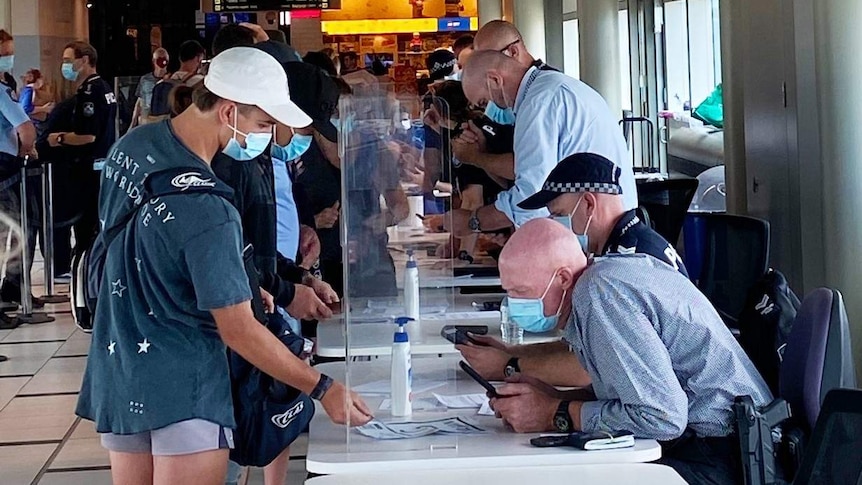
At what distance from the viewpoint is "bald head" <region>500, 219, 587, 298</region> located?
2.59 metres

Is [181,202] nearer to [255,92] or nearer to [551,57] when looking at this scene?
[255,92]

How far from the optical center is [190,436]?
2705 mm

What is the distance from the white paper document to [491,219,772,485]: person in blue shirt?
0.30ft

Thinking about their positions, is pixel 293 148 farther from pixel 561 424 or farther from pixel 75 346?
pixel 75 346

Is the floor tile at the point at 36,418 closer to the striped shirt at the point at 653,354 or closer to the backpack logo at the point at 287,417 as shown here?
the backpack logo at the point at 287,417

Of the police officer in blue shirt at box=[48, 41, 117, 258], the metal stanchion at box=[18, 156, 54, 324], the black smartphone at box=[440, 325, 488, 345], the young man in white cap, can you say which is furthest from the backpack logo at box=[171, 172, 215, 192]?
the police officer in blue shirt at box=[48, 41, 117, 258]

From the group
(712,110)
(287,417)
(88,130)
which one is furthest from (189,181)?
(712,110)

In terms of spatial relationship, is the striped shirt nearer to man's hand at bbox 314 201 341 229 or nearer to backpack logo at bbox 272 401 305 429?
backpack logo at bbox 272 401 305 429

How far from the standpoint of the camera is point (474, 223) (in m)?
5.21

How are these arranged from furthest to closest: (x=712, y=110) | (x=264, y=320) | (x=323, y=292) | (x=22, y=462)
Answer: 1. (x=712, y=110)
2. (x=22, y=462)
3. (x=323, y=292)
4. (x=264, y=320)

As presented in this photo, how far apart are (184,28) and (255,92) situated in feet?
66.4

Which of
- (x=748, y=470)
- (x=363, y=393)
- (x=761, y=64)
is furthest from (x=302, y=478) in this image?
(x=761, y=64)

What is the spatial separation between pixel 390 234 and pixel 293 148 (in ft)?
2.00

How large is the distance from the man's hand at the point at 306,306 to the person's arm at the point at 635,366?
1.70 meters
